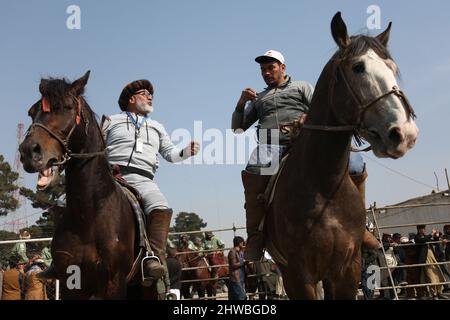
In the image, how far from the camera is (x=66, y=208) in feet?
18.4

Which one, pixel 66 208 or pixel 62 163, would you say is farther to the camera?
pixel 66 208

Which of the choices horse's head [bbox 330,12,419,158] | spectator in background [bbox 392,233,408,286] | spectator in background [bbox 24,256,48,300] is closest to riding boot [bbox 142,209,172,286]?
horse's head [bbox 330,12,419,158]

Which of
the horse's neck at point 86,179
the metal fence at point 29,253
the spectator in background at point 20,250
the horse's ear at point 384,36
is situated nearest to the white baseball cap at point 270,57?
the horse's ear at point 384,36

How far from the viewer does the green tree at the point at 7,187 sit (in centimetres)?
3887

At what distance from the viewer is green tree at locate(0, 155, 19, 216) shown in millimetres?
38872

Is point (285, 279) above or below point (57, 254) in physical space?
below

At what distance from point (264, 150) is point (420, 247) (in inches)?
412

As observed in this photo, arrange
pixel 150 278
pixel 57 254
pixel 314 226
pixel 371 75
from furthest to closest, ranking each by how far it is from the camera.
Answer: pixel 150 278 → pixel 57 254 → pixel 314 226 → pixel 371 75

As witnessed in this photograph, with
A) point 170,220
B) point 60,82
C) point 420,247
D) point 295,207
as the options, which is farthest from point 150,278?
point 420,247

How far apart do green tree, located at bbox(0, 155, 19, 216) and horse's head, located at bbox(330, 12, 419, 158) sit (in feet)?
125

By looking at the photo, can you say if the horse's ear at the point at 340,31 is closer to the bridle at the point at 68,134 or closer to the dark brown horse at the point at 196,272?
the bridle at the point at 68,134

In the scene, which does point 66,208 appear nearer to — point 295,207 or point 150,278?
point 150,278

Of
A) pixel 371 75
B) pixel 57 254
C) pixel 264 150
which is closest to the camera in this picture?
pixel 371 75

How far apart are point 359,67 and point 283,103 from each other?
190 cm
